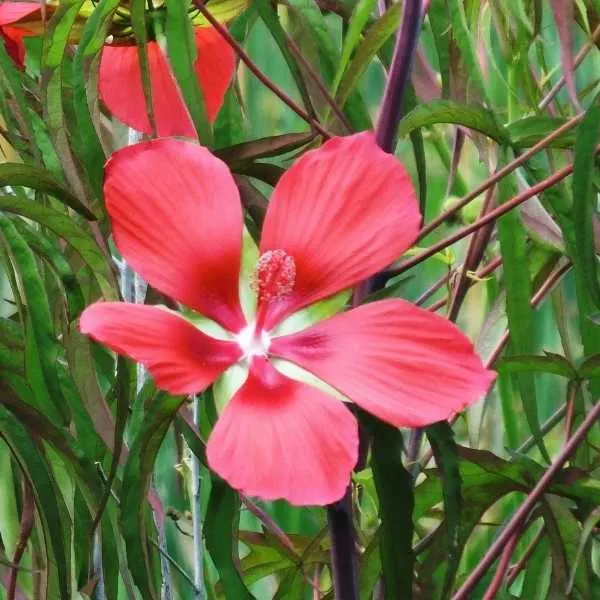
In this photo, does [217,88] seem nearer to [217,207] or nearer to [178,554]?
[217,207]

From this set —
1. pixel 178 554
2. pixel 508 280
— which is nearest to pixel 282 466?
pixel 508 280

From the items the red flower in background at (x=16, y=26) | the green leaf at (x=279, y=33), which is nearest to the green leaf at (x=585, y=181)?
the green leaf at (x=279, y=33)

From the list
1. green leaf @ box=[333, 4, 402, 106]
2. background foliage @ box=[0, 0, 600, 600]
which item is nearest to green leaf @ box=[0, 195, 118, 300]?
background foliage @ box=[0, 0, 600, 600]

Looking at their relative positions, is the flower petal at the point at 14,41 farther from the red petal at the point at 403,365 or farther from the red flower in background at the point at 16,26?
the red petal at the point at 403,365

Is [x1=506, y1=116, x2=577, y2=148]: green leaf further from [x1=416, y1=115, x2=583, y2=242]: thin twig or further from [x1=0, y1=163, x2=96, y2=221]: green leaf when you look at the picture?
[x1=0, y1=163, x2=96, y2=221]: green leaf

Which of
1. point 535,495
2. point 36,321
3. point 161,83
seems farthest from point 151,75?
point 535,495
